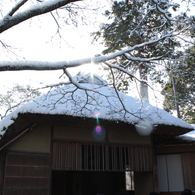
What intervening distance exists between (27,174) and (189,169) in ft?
16.6

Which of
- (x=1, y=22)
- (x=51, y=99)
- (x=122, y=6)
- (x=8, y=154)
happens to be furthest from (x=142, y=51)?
(x=1, y=22)

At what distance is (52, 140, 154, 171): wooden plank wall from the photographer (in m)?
7.12

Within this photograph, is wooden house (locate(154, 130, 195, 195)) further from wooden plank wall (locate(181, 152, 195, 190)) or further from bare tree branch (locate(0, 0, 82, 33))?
bare tree branch (locate(0, 0, 82, 33))

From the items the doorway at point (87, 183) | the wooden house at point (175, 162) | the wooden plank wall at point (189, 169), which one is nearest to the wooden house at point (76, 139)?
the wooden house at point (175, 162)

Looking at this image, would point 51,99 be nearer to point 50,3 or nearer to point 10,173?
point 10,173

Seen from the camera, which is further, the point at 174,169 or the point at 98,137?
the point at 174,169

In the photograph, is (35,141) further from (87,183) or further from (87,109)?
(87,183)

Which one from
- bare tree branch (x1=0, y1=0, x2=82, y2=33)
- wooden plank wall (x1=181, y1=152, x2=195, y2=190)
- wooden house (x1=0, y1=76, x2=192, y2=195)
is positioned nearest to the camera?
bare tree branch (x1=0, y1=0, x2=82, y2=33)

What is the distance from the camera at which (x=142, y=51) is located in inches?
456

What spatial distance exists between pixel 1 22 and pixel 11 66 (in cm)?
65

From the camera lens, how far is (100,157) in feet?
25.5

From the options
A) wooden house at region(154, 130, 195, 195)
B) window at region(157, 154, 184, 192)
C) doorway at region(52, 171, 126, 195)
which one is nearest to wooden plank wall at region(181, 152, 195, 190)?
wooden house at region(154, 130, 195, 195)

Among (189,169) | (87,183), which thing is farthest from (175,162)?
(87,183)

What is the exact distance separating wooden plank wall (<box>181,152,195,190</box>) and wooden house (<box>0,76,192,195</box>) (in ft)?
2.22
